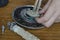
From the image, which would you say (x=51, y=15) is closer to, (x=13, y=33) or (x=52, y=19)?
(x=52, y=19)

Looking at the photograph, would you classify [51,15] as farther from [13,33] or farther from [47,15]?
[13,33]

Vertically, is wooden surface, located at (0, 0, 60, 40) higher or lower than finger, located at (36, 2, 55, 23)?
lower

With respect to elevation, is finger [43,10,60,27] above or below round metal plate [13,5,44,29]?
above

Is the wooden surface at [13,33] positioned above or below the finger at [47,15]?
below

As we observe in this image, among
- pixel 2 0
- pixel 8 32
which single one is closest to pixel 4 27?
pixel 8 32

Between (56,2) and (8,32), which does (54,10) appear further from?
(8,32)

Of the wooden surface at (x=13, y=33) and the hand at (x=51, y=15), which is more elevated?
the hand at (x=51, y=15)

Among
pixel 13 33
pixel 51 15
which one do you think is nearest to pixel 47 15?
pixel 51 15

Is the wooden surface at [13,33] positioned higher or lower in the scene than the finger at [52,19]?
lower

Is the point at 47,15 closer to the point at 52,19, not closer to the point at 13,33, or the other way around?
the point at 52,19

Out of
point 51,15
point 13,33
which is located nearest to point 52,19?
point 51,15

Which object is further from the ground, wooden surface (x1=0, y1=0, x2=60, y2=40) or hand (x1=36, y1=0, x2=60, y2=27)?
hand (x1=36, y1=0, x2=60, y2=27)

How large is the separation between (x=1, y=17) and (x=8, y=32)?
0.08 m

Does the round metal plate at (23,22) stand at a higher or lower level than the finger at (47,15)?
lower
